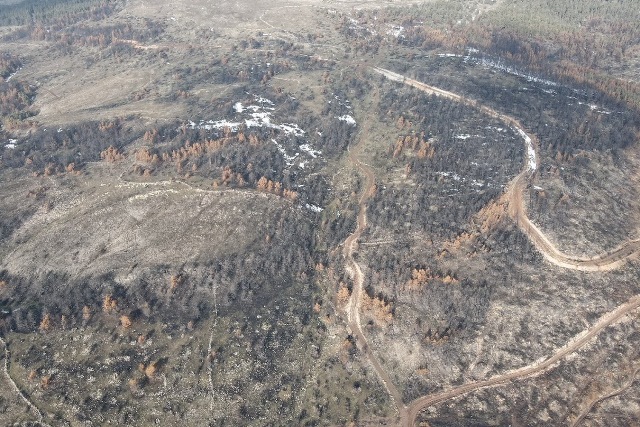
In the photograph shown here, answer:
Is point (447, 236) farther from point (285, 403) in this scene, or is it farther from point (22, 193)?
point (22, 193)

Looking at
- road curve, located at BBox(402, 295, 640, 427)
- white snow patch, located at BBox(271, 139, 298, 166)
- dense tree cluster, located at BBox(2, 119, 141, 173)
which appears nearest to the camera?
road curve, located at BBox(402, 295, 640, 427)

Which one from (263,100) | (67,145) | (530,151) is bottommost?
(67,145)

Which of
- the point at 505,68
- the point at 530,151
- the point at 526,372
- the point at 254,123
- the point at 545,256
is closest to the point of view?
the point at 526,372

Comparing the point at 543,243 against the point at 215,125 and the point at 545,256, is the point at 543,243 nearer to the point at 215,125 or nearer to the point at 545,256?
the point at 545,256

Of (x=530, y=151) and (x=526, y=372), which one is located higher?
(x=530, y=151)

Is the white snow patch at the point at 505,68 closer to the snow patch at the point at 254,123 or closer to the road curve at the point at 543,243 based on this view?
the road curve at the point at 543,243

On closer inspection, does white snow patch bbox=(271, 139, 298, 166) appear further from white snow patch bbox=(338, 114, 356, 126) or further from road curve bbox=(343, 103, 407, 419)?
white snow patch bbox=(338, 114, 356, 126)

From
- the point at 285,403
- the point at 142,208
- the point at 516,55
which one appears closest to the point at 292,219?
the point at 142,208

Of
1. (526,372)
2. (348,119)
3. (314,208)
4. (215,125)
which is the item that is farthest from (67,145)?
(526,372)

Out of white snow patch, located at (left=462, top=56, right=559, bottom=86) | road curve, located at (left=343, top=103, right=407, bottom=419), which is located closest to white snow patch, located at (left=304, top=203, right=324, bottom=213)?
road curve, located at (left=343, top=103, right=407, bottom=419)
